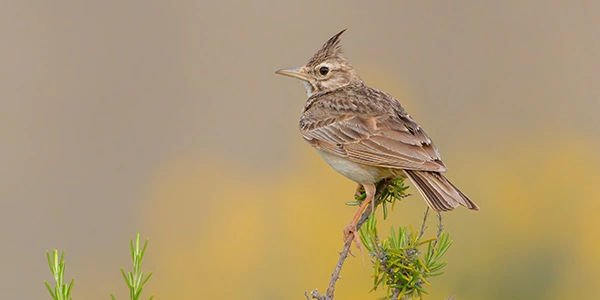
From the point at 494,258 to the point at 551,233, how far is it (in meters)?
0.64

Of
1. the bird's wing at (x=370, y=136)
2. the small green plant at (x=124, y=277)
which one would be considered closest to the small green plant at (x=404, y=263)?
the small green plant at (x=124, y=277)

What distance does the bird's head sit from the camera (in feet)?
14.8

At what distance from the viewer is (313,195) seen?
202 inches

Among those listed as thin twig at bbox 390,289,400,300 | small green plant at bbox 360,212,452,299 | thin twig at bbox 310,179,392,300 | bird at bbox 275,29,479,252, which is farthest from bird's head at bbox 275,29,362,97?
thin twig at bbox 390,289,400,300

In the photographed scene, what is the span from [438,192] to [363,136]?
2.46 ft

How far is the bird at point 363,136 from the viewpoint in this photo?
318 cm

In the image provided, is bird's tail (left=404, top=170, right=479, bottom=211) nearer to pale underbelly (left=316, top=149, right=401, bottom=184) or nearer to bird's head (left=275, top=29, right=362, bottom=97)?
pale underbelly (left=316, top=149, right=401, bottom=184)

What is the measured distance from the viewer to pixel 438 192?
3078 millimetres

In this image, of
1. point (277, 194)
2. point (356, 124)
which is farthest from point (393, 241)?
point (277, 194)

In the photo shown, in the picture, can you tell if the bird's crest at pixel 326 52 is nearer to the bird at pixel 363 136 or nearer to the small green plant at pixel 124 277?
the bird at pixel 363 136

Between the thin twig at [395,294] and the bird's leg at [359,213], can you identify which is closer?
the thin twig at [395,294]

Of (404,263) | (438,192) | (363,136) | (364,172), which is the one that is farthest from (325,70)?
(404,263)

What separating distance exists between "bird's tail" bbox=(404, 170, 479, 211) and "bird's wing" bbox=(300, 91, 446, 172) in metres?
0.04

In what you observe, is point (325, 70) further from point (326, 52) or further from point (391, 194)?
point (391, 194)
